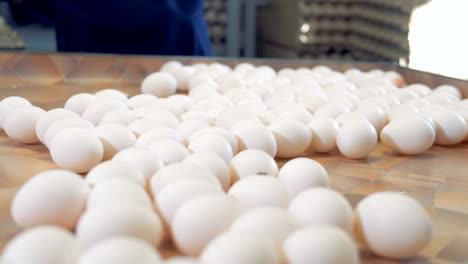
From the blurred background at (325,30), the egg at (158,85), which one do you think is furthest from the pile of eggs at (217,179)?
the blurred background at (325,30)

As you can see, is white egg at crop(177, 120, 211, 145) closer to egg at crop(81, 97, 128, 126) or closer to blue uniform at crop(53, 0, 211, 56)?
egg at crop(81, 97, 128, 126)

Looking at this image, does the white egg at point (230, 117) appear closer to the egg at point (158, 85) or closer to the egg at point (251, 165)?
the egg at point (251, 165)

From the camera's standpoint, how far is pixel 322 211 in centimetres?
61

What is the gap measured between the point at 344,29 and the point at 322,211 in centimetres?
344

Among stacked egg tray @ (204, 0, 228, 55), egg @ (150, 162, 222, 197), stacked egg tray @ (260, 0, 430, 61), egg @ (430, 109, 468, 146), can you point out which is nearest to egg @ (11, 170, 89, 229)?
egg @ (150, 162, 222, 197)

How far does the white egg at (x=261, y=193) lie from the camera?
2.21ft

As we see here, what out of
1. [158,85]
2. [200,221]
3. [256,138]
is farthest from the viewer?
[158,85]

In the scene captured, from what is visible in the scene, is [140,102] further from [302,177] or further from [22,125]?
[302,177]

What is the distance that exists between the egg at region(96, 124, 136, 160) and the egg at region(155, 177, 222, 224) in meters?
0.30

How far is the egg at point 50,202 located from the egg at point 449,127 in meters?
0.79

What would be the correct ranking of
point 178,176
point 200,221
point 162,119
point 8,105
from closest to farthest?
point 200,221, point 178,176, point 162,119, point 8,105

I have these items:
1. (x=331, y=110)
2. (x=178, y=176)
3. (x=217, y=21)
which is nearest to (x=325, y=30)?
(x=217, y=21)

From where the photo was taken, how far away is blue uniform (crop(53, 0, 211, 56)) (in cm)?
230

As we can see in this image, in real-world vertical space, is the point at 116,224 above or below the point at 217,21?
above
